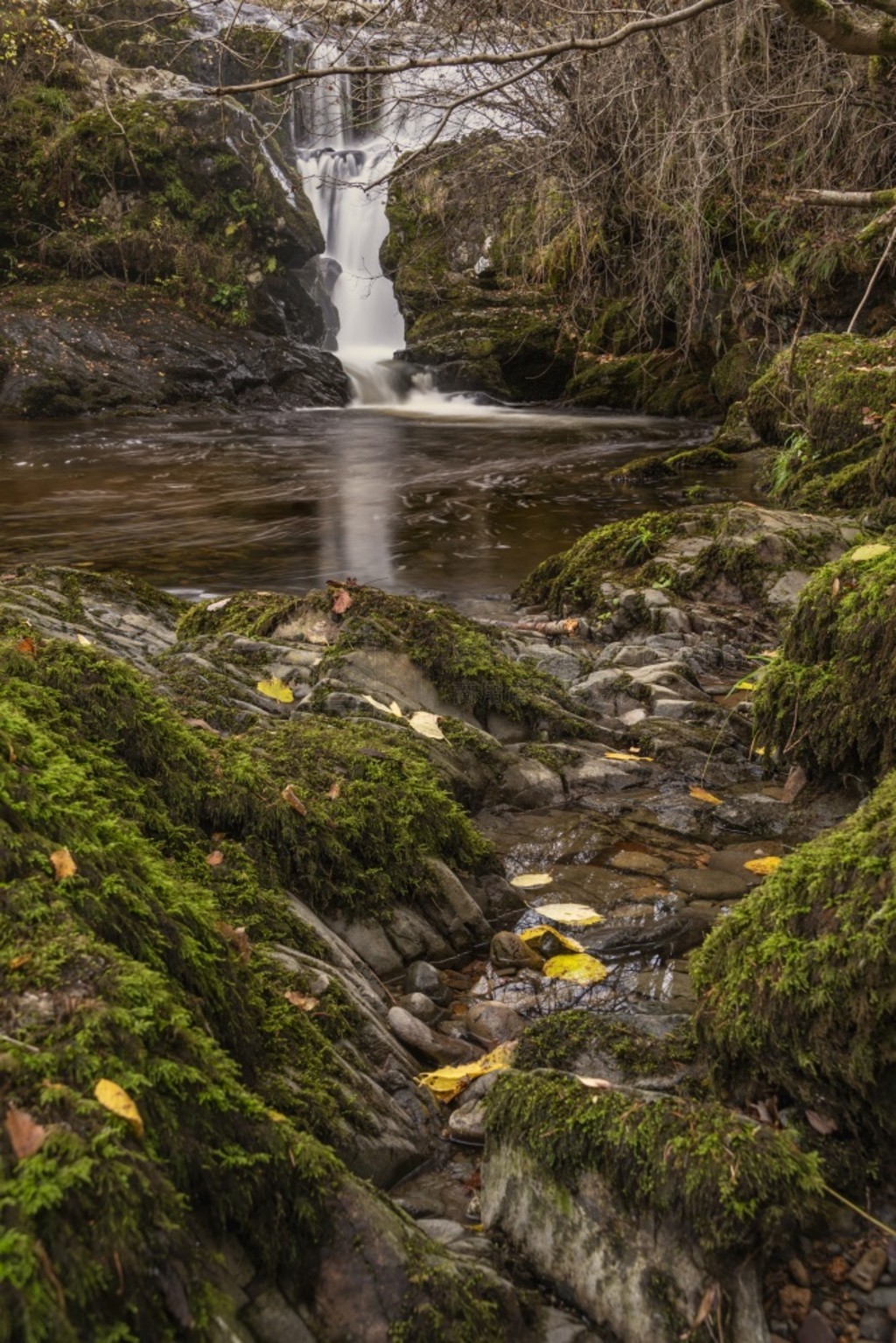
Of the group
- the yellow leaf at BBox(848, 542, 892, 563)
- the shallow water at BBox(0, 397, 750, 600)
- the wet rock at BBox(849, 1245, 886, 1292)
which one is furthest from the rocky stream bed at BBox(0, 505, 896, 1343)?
the shallow water at BBox(0, 397, 750, 600)

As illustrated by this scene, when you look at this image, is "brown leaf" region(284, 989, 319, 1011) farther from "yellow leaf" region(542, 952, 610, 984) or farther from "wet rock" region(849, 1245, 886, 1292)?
"wet rock" region(849, 1245, 886, 1292)

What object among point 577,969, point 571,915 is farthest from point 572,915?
point 577,969

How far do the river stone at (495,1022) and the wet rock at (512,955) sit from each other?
0.24 meters

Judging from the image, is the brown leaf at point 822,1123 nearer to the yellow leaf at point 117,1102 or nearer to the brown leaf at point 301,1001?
the brown leaf at point 301,1001

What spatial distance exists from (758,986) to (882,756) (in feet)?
→ 5.10

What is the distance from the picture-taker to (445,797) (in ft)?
11.5

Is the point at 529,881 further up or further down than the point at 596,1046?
further down

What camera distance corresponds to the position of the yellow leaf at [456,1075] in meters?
2.42

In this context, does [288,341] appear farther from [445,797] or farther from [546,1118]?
[546,1118]

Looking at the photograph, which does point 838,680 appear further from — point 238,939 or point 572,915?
point 238,939

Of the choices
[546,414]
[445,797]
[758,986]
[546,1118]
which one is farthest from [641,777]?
[546,414]

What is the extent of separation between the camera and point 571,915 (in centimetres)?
322

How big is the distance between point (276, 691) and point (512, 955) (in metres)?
1.58

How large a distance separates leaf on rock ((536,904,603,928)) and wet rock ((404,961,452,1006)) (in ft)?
1.47
